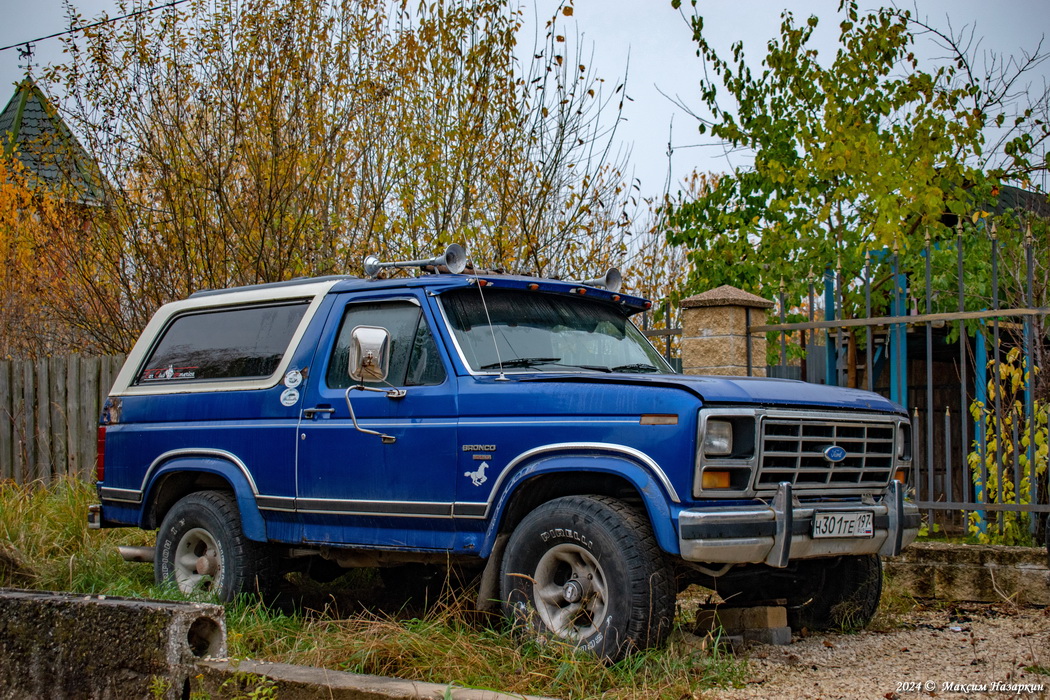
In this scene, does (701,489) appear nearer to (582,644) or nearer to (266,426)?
(582,644)

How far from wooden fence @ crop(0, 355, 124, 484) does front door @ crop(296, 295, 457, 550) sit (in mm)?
5328

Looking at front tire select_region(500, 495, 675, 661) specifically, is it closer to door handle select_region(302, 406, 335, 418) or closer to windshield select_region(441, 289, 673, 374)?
windshield select_region(441, 289, 673, 374)

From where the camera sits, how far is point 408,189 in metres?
11.5

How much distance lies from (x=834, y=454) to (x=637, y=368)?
137cm

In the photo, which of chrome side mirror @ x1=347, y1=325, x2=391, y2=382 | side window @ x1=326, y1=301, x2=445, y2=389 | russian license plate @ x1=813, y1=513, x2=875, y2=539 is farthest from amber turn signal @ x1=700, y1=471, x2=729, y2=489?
chrome side mirror @ x1=347, y1=325, x2=391, y2=382

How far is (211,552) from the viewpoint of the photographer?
7113 mm

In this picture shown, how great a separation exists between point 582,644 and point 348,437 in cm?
189

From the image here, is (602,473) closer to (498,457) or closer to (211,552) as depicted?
(498,457)

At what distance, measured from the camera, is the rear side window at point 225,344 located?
7.07m

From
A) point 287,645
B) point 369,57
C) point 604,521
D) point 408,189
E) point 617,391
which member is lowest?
point 287,645

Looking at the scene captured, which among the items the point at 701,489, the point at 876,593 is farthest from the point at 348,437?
the point at 876,593

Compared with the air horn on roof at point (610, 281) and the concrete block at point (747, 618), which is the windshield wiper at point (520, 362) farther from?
the concrete block at point (747, 618)

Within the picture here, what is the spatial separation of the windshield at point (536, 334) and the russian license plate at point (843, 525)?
1.52 meters

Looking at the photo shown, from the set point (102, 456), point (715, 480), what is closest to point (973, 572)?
point (715, 480)
